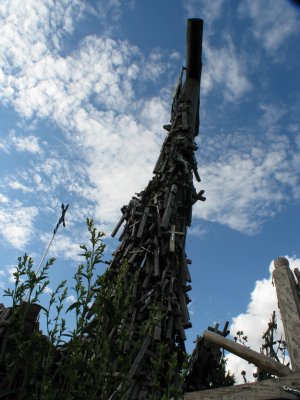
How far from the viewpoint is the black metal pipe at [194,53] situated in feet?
32.8

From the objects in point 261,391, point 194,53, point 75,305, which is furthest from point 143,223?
point 194,53

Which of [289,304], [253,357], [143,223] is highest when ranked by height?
[143,223]

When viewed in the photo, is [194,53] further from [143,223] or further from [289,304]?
[289,304]

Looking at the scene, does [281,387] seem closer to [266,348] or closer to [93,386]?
[93,386]

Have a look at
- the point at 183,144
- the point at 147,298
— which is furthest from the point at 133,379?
the point at 183,144

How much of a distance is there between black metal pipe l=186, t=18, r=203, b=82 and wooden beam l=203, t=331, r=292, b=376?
8.26 metres

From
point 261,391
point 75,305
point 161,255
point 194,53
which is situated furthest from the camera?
point 194,53

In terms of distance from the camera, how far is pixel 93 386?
178cm

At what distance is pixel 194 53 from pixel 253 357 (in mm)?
9070

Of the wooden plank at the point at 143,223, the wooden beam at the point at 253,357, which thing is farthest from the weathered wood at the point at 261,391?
the wooden plank at the point at 143,223

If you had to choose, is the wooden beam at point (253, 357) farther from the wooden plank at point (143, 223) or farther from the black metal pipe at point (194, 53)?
the black metal pipe at point (194, 53)

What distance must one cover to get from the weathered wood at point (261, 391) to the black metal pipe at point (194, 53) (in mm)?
8897

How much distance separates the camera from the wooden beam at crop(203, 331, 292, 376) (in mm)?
2979

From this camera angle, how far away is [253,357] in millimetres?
3225
